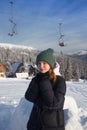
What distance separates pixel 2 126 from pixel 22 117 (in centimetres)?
75

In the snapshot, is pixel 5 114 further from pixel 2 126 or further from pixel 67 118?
pixel 67 118

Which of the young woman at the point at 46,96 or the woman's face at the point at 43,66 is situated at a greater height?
the woman's face at the point at 43,66

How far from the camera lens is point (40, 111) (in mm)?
4410

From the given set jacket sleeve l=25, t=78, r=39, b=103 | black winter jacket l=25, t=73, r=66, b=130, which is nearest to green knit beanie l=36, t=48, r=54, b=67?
black winter jacket l=25, t=73, r=66, b=130

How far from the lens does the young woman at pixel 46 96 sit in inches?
169

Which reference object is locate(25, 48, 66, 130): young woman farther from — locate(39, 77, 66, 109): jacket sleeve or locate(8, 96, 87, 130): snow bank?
locate(8, 96, 87, 130): snow bank

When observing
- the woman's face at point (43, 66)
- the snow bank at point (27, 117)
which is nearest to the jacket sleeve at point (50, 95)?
the woman's face at point (43, 66)

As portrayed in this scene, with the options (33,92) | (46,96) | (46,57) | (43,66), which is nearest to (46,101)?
(46,96)

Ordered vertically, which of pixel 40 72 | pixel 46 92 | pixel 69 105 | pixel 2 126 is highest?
pixel 40 72

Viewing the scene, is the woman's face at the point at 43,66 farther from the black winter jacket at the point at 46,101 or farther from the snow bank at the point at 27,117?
the snow bank at the point at 27,117

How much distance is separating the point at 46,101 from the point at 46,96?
2.9 inches

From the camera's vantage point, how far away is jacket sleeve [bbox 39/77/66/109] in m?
4.25

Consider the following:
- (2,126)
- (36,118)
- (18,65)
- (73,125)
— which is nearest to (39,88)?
(36,118)

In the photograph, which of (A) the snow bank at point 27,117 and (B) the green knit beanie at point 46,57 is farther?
(A) the snow bank at point 27,117
